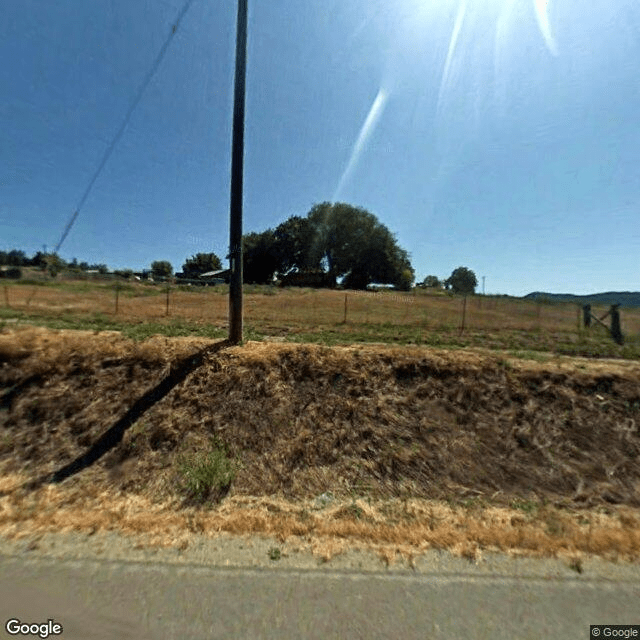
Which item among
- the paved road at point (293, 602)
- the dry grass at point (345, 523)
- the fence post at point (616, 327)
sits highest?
the fence post at point (616, 327)

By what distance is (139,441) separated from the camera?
Result: 486 centimetres

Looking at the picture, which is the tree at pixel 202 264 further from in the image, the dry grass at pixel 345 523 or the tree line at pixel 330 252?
the dry grass at pixel 345 523

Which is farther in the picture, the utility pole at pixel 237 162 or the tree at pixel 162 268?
the tree at pixel 162 268

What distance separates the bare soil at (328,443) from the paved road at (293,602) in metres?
0.43

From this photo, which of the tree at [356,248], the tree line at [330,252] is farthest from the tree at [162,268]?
the tree at [356,248]

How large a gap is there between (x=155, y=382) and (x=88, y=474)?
1.68m

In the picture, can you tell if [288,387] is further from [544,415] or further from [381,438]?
[544,415]

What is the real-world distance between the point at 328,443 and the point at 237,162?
5.24 metres

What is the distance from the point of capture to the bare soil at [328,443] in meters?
3.43

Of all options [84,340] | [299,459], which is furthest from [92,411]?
[299,459]

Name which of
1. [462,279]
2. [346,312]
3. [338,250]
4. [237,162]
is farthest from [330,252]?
[237,162]

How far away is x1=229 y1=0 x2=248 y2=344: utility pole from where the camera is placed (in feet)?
21.3

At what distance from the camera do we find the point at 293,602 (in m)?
2.33

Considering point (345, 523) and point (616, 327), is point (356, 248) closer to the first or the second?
point (616, 327)
